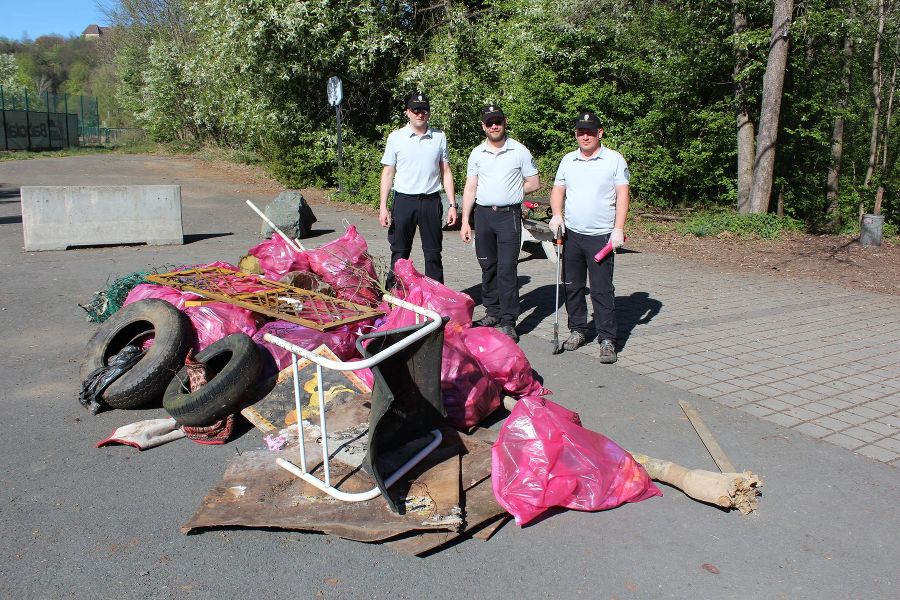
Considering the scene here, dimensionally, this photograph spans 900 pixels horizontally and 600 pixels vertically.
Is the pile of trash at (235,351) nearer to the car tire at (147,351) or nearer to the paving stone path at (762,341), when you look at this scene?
the car tire at (147,351)

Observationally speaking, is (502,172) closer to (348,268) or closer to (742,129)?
(348,268)

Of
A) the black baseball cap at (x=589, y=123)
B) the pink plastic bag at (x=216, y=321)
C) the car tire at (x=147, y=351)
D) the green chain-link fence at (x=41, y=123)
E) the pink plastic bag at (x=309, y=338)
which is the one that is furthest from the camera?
the green chain-link fence at (x=41, y=123)

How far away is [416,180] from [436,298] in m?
1.52

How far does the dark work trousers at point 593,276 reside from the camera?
20.2 feet

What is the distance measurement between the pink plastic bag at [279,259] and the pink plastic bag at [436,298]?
1441 millimetres

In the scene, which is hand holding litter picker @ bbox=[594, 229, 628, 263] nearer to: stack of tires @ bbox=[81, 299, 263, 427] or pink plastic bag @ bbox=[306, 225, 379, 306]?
pink plastic bag @ bbox=[306, 225, 379, 306]

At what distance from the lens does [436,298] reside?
5871 millimetres

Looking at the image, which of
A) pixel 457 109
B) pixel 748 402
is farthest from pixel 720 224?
pixel 748 402

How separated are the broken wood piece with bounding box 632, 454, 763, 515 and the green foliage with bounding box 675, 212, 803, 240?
34.2ft

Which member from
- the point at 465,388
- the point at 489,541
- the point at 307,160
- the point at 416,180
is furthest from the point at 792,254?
the point at 307,160

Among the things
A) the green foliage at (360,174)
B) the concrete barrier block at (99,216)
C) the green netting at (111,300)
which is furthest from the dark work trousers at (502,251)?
the green foliage at (360,174)

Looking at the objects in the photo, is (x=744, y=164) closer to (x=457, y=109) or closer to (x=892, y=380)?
(x=457, y=109)

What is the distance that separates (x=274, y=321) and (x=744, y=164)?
11.8 metres

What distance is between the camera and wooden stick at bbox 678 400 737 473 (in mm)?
4191
